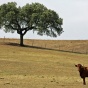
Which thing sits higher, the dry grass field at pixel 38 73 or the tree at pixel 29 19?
the tree at pixel 29 19

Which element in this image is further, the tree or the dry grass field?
the tree

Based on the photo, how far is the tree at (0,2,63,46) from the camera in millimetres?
79981

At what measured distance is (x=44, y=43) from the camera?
99.8 meters

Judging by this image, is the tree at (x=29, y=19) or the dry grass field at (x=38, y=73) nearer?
the dry grass field at (x=38, y=73)

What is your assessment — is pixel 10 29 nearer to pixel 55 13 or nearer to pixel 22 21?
pixel 22 21

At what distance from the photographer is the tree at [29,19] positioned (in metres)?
80.0

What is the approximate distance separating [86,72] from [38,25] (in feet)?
192

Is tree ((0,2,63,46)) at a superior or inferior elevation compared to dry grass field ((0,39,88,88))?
superior

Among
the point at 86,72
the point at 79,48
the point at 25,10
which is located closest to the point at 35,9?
the point at 25,10

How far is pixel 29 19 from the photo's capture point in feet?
269

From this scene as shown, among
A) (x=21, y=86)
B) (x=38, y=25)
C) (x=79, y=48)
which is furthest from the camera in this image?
(x=79, y=48)

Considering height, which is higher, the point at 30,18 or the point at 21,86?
the point at 30,18

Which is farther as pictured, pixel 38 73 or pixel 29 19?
pixel 29 19

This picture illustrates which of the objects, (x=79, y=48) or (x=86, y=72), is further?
(x=79, y=48)
